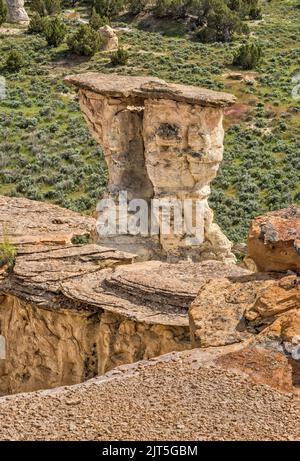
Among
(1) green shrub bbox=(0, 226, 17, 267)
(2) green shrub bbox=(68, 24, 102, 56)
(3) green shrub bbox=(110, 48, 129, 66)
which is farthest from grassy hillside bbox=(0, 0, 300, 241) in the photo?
(1) green shrub bbox=(0, 226, 17, 267)

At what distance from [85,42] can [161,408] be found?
41.7 meters

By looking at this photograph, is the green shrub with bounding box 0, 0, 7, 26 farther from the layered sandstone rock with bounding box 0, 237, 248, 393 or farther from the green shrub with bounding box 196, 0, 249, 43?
the layered sandstone rock with bounding box 0, 237, 248, 393

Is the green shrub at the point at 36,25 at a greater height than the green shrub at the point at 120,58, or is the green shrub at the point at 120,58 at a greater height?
the green shrub at the point at 36,25

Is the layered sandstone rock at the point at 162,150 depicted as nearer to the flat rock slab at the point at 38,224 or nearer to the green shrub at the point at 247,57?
the flat rock slab at the point at 38,224

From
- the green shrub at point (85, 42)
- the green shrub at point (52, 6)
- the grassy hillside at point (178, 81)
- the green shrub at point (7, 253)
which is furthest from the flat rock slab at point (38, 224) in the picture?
the green shrub at point (52, 6)

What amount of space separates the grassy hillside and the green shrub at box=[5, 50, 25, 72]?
0.51 meters

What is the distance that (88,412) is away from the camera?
757cm

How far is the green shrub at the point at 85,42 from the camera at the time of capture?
1836 inches

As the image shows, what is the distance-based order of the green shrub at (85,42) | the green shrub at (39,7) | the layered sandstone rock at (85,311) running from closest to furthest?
the layered sandstone rock at (85,311), the green shrub at (85,42), the green shrub at (39,7)

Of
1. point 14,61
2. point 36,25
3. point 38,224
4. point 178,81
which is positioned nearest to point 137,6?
point 36,25

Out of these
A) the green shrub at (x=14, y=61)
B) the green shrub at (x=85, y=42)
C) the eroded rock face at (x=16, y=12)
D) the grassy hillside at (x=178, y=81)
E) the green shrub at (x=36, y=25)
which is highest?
the eroded rock face at (x=16, y=12)

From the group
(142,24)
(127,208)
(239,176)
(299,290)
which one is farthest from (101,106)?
(142,24)

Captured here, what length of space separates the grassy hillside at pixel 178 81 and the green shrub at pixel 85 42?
0.61 metres

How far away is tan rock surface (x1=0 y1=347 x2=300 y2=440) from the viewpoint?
280 inches
